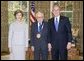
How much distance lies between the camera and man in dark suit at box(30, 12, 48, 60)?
5.40 metres

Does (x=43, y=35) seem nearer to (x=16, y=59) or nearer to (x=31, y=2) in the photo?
(x=16, y=59)

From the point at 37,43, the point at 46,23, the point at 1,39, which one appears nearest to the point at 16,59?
the point at 37,43

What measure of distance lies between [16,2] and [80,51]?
8.41 feet

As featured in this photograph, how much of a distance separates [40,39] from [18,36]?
0.38 m

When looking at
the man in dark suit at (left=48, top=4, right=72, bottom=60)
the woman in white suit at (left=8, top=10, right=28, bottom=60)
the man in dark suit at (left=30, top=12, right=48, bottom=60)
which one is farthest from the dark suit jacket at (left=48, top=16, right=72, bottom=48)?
the woman in white suit at (left=8, top=10, right=28, bottom=60)

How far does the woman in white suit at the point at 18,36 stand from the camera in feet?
17.7

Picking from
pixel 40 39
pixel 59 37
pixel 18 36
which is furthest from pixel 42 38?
pixel 18 36

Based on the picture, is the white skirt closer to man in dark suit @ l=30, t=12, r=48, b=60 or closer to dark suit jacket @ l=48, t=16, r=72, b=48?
man in dark suit @ l=30, t=12, r=48, b=60

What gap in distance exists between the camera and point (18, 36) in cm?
545

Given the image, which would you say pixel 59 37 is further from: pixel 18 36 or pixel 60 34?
pixel 18 36

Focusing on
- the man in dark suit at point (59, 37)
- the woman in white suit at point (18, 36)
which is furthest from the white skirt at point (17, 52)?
the man in dark suit at point (59, 37)

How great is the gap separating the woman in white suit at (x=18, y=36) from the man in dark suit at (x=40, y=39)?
160 millimetres

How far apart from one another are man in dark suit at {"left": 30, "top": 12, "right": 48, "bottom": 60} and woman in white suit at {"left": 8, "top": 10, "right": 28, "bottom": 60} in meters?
0.16

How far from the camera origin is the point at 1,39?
10.0 meters
